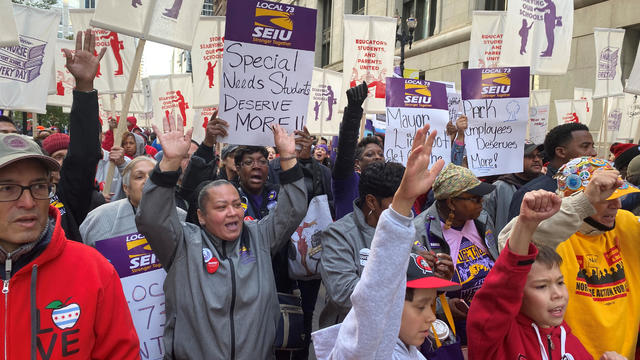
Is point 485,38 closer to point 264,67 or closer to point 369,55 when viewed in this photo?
point 369,55

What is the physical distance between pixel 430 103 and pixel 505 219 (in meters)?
1.53

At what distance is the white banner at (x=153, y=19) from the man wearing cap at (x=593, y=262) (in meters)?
3.90

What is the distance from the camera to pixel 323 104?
491 inches

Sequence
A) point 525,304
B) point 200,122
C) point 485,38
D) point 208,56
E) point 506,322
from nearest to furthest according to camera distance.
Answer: point 506,322 → point 525,304 → point 208,56 → point 485,38 → point 200,122

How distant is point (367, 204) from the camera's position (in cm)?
303

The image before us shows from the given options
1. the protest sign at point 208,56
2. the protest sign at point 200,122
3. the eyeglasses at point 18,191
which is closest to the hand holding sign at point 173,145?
the eyeglasses at point 18,191

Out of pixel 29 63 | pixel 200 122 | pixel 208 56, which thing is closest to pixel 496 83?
pixel 208 56

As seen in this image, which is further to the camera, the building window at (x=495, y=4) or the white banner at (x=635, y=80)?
the building window at (x=495, y=4)

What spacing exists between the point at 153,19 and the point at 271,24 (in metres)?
1.83

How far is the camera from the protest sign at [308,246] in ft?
11.6

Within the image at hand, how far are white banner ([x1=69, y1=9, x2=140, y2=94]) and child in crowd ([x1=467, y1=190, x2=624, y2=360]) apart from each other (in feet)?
24.2

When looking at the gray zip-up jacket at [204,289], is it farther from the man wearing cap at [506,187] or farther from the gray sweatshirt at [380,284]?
the man wearing cap at [506,187]

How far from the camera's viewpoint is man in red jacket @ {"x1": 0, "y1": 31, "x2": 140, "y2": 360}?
1751mm

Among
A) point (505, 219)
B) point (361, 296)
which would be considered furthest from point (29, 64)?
point (361, 296)
